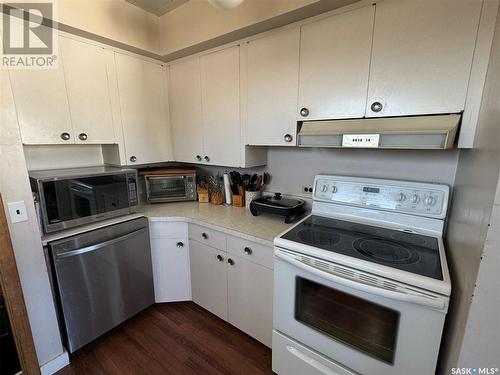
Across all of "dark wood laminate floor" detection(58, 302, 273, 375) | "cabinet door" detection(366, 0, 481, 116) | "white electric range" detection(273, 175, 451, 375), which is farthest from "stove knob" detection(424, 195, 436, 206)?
"dark wood laminate floor" detection(58, 302, 273, 375)

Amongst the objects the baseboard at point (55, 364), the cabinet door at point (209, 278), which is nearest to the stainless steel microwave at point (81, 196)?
the cabinet door at point (209, 278)

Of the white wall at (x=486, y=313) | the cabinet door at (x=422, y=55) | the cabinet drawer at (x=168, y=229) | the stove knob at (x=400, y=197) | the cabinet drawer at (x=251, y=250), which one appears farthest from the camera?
the cabinet drawer at (x=168, y=229)

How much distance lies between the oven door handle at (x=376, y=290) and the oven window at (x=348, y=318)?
0.09m

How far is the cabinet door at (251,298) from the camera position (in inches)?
60.9

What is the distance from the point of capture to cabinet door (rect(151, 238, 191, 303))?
1.97 metres

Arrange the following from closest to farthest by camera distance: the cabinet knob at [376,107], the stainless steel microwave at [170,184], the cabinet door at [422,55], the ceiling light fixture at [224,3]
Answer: the cabinet door at [422,55] → the ceiling light fixture at [224,3] → the cabinet knob at [376,107] → the stainless steel microwave at [170,184]

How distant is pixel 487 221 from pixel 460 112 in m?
0.67

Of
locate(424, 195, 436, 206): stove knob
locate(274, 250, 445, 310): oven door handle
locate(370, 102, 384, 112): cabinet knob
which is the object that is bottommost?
locate(274, 250, 445, 310): oven door handle

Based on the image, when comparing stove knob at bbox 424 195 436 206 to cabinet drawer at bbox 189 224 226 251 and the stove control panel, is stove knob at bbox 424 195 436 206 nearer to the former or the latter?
the stove control panel

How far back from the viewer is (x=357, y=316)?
1104 mm

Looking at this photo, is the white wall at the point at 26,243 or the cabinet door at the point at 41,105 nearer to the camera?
the white wall at the point at 26,243

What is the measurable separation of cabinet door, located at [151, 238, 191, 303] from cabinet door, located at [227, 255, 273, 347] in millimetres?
483

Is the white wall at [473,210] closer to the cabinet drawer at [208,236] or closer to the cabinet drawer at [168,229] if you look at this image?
the cabinet drawer at [208,236]

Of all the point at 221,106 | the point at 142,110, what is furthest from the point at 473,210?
the point at 142,110
